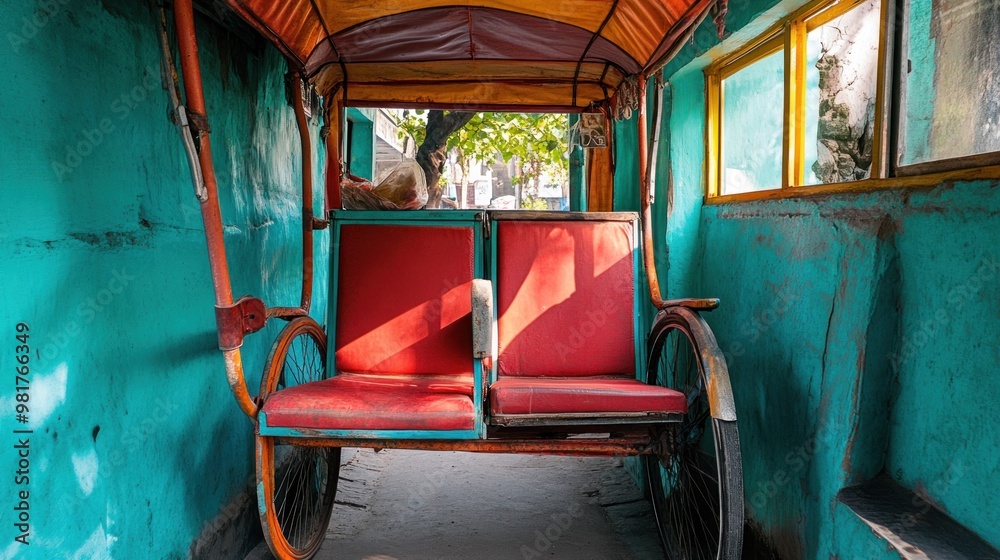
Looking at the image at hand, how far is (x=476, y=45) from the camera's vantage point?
10.2 ft

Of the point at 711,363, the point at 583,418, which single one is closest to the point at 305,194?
the point at 583,418

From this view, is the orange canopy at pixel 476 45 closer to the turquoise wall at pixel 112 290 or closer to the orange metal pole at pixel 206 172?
the orange metal pole at pixel 206 172

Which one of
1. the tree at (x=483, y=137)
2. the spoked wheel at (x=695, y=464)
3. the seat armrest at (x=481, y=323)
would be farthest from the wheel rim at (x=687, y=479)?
the tree at (x=483, y=137)

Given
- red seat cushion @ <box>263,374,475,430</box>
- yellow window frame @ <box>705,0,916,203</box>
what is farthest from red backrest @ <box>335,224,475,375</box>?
yellow window frame @ <box>705,0,916,203</box>

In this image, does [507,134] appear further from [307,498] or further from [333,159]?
[307,498]

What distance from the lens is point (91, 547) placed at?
1.78m

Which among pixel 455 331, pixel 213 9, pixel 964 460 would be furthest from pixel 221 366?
pixel 964 460

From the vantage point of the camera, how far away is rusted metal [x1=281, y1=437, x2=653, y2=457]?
88.4 inches

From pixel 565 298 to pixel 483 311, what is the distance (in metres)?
0.94

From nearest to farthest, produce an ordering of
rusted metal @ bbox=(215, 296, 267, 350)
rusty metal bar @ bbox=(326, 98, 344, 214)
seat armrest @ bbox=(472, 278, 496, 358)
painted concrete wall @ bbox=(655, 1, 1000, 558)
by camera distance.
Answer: painted concrete wall @ bbox=(655, 1, 1000, 558), rusted metal @ bbox=(215, 296, 267, 350), seat armrest @ bbox=(472, 278, 496, 358), rusty metal bar @ bbox=(326, 98, 344, 214)

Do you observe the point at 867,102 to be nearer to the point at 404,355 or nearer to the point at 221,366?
the point at 404,355

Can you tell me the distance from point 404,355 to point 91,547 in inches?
56.2

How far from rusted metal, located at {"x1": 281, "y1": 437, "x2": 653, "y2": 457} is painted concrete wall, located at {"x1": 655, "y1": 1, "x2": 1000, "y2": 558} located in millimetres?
549

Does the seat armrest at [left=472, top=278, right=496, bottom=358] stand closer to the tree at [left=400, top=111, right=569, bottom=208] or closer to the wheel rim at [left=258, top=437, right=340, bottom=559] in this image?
the wheel rim at [left=258, top=437, right=340, bottom=559]
